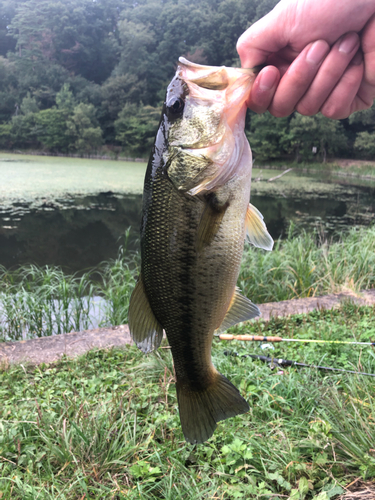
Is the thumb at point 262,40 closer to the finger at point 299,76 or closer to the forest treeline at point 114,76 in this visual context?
the finger at point 299,76

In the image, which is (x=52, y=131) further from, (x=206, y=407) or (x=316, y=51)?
(x=206, y=407)

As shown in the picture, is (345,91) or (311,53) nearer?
(311,53)

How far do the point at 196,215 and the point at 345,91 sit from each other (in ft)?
3.06

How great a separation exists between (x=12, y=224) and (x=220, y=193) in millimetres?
10474

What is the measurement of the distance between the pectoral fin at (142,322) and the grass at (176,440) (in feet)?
3.15

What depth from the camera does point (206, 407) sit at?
136cm

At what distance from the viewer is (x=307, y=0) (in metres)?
1.33

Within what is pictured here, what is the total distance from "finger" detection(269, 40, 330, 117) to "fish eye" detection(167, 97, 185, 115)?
17.3 inches

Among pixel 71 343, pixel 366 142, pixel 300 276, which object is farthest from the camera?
pixel 366 142

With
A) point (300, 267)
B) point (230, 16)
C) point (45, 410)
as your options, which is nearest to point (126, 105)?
point (230, 16)

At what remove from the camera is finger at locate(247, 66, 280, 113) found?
52.4 inches

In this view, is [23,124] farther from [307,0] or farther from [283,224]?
[307,0]

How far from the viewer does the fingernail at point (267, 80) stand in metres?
1.33

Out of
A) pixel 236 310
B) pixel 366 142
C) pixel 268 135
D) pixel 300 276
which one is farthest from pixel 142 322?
pixel 366 142
